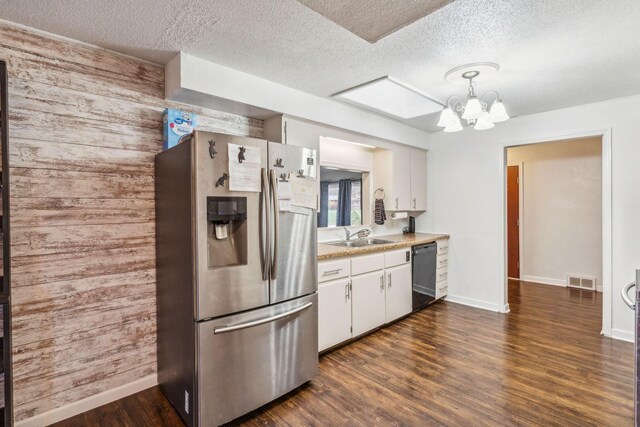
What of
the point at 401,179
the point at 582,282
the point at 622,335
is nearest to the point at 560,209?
the point at 582,282

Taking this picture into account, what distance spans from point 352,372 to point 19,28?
3.15m

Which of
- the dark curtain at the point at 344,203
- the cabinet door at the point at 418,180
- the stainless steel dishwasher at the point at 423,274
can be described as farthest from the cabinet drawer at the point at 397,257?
the cabinet door at the point at 418,180

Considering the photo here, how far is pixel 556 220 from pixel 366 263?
156 inches

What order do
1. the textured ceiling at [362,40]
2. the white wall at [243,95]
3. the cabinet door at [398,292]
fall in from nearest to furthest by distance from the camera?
1. the textured ceiling at [362,40]
2. the white wall at [243,95]
3. the cabinet door at [398,292]

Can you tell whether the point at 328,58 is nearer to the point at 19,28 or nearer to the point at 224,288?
the point at 224,288

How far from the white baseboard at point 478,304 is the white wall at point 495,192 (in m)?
0.01

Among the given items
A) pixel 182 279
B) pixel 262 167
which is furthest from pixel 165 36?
pixel 182 279

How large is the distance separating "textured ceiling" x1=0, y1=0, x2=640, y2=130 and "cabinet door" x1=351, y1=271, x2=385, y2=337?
1819mm

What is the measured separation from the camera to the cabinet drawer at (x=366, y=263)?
2.99 metres

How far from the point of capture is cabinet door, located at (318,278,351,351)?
8.92ft

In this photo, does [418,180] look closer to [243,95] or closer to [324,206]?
[324,206]

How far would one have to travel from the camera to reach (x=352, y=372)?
2.53 metres

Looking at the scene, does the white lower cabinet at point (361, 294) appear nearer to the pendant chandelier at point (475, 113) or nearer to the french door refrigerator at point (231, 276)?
the french door refrigerator at point (231, 276)

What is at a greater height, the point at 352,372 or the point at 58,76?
the point at 58,76
